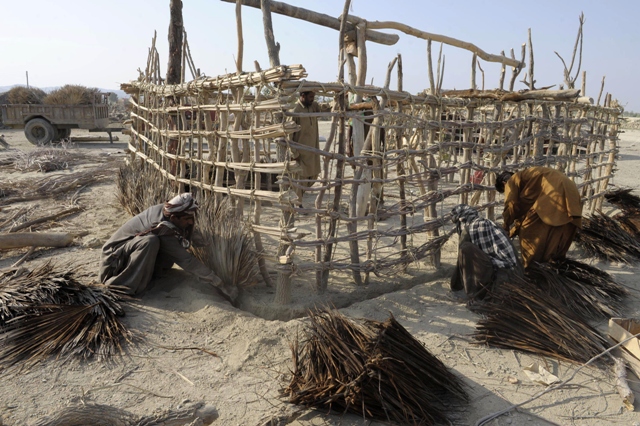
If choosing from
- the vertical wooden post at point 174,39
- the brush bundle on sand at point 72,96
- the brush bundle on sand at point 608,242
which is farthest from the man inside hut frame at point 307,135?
the brush bundle on sand at point 72,96

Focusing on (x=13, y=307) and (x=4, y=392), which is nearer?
(x=4, y=392)

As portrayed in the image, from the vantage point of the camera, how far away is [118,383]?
2.71 m

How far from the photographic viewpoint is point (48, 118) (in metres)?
13.9

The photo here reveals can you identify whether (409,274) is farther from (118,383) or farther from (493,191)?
(118,383)

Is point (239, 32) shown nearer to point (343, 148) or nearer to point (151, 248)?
point (343, 148)

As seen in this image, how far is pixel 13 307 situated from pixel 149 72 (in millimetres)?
4687

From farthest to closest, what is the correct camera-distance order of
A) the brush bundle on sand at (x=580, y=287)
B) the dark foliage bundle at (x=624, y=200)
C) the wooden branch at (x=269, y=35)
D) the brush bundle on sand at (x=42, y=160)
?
the brush bundle on sand at (x=42, y=160) → the dark foliage bundle at (x=624, y=200) → the wooden branch at (x=269, y=35) → the brush bundle on sand at (x=580, y=287)

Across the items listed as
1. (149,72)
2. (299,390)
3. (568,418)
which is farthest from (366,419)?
(149,72)

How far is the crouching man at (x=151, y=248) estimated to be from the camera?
362 cm

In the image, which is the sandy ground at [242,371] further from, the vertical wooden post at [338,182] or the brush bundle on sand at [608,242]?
Answer: the brush bundle on sand at [608,242]

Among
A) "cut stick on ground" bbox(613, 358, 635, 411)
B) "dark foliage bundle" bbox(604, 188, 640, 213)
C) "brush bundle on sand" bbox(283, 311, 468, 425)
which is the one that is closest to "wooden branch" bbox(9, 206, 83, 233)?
"brush bundle on sand" bbox(283, 311, 468, 425)

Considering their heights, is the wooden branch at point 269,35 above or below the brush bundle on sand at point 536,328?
above

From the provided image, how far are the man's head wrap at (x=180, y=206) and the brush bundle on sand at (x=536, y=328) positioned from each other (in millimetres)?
2333

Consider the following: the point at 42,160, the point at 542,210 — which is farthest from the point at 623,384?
the point at 42,160
